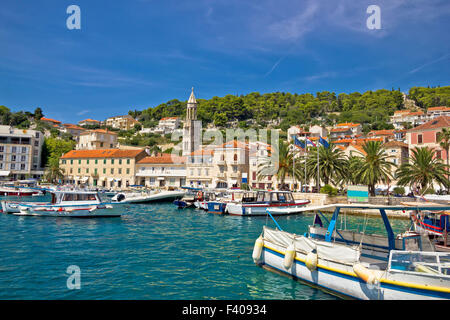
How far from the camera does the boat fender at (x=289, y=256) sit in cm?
1184

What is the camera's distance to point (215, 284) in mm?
11836

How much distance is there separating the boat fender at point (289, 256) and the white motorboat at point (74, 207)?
21.6 m

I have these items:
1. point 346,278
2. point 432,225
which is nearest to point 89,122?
point 432,225

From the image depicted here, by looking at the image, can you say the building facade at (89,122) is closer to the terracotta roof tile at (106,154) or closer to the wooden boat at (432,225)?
the terracotta roof tile at (106,154)

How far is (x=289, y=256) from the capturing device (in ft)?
38.9

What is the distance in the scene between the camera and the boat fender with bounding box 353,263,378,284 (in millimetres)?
9029

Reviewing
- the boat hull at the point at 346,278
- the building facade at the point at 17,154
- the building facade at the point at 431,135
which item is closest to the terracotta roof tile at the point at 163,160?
the building facade at the point at 17,154

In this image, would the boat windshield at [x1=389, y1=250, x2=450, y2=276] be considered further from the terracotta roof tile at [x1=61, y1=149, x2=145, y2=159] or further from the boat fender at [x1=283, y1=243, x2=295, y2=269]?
the terracotta roof tile at [x1=61, y1=149, x2=145, y2=159]

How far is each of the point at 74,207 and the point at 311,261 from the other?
981 inches

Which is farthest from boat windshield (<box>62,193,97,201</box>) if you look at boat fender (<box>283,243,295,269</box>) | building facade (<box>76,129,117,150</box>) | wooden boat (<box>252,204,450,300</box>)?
building facade (<box>76,129,117,150</box>)

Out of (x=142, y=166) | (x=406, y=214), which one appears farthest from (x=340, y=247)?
(x=142, y=166)

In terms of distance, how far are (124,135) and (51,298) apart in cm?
14038

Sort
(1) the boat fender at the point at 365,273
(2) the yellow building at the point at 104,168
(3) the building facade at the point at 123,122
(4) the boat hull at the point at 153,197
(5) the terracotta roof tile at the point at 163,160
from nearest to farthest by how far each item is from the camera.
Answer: (1) the boat fender at the point at 365,273
(4) the boat hull at the point at 153,197
(5) the terracotta roof tile at the point at 163,160
(2) the yellow building at the point at 104,168
(3) the building facade at the point at 123,122
